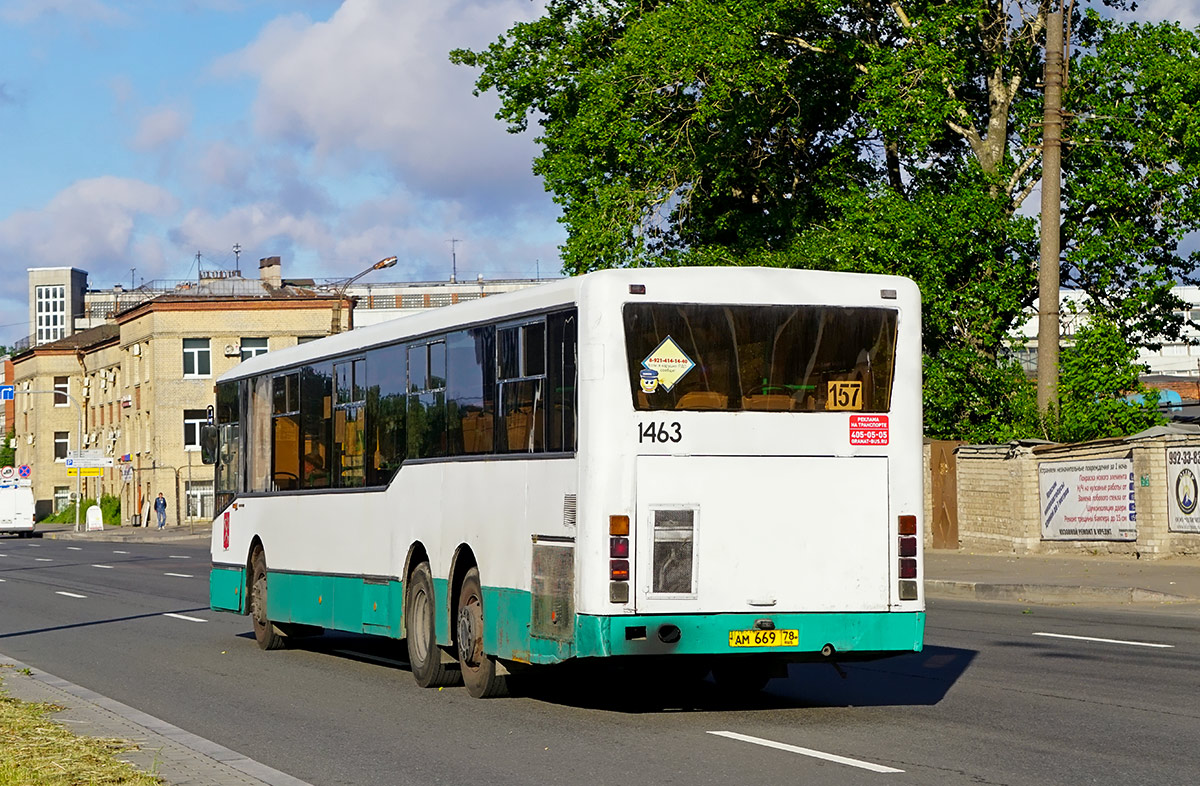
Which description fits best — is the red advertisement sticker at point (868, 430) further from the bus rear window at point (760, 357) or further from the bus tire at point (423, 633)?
the bus tire at point (423, 633)

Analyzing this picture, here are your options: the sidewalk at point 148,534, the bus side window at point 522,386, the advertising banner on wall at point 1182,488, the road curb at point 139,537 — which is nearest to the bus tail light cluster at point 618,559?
the bus side window at point 522,386

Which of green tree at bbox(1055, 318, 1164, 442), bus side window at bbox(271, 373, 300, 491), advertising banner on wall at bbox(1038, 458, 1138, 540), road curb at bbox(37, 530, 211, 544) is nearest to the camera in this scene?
bus side window at bbox(271, 373, 300, 491)

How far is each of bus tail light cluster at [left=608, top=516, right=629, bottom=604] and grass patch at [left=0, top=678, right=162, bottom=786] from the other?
308cm

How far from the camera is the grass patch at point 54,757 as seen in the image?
28.8 feet

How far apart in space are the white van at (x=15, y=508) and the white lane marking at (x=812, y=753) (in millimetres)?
72245

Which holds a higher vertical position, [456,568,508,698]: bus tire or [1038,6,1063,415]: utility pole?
[1038,6,1063,415]: utility pole

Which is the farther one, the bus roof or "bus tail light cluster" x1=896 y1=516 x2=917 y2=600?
"bus tail light cluster" x1=896 y1=516 x2=917 y2=600

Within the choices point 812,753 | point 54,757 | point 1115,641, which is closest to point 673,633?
point 812,753

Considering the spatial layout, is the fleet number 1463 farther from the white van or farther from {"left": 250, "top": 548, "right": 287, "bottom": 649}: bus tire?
the white van

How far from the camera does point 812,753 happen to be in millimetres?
9914

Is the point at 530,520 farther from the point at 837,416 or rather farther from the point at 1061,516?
the point at 1061,516

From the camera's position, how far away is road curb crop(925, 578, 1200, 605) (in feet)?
73.7

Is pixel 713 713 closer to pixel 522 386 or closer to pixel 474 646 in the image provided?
pixel 474 646

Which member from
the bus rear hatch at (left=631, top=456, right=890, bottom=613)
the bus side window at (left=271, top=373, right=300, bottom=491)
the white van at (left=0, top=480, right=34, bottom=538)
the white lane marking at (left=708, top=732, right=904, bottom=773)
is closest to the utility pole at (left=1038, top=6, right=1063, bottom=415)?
the bus side window at (left=271, top=373, right=300, bottom=491)
